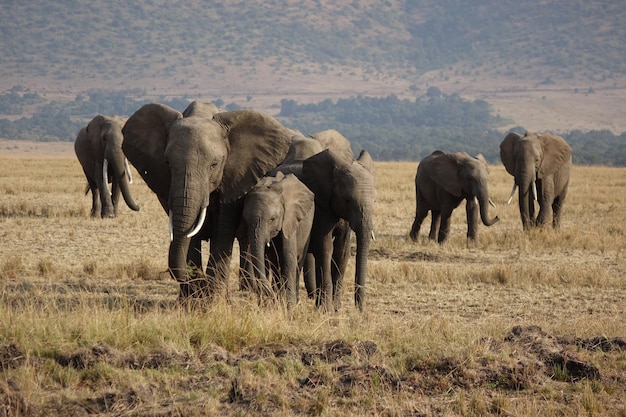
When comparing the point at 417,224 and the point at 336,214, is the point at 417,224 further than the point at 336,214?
Yes

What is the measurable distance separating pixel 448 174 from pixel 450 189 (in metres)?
0.34

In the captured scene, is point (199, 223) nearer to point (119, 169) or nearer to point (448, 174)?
point (448, 174)

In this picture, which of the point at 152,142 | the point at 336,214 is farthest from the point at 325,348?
the point at 152,142

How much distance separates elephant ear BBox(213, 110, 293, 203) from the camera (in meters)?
11.6

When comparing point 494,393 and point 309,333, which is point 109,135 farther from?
point 494,393

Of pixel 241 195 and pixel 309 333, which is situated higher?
pixel 241 195

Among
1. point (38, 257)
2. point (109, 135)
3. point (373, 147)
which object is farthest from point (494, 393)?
point (373, 147)

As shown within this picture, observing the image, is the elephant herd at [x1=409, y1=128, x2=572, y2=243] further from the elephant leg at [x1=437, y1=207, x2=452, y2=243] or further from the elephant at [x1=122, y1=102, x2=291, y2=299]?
the elephant at [x1=122, y1=102, x2=291, y2=299]

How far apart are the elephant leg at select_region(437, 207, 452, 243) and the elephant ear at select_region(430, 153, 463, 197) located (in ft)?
1.32

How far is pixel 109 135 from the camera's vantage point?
72.5 feet

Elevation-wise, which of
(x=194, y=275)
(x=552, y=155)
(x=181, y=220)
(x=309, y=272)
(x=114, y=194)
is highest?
(x=181, y=220)

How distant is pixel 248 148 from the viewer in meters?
11.9

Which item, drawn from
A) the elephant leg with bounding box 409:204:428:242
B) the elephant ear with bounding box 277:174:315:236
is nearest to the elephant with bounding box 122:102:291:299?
the elephant ear with bounding box 277:174:315:236

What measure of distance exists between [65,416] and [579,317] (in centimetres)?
651
